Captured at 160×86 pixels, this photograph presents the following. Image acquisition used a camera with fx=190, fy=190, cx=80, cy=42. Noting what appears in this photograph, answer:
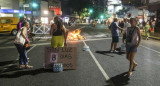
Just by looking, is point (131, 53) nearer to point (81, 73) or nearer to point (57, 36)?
point (81, 73)

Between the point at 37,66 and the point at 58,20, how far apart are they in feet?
6.79

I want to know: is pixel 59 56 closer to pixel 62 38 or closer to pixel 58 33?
pixel 62 38

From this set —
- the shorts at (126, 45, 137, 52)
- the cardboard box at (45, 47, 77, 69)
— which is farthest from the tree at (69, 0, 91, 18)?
the shorts at (126, 45, 137, 52)

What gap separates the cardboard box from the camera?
6.68 meters

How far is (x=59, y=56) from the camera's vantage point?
6.69m

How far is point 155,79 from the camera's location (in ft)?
19.1

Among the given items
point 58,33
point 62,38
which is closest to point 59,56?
point 62,38

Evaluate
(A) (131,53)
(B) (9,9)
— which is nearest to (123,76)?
(A) (131,53)

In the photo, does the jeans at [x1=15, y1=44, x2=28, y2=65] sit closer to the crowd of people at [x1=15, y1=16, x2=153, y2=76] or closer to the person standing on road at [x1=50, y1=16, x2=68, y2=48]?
the crowd of people at [x1=15, y1=16, x2=153, y2=76]

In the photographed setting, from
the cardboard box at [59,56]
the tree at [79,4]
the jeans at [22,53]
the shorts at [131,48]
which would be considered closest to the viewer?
the shorts at [131,48]

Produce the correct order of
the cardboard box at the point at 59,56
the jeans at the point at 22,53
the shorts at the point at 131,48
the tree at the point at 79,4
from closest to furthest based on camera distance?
the shorts at the point at 131,48 < the cardboard box at the point at 59,56 < the jeans at the point at 22,53 < the tree at the point at 79,4

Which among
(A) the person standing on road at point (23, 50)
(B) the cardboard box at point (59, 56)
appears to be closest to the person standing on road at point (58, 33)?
(B) the cardboard box at point (59, 56)

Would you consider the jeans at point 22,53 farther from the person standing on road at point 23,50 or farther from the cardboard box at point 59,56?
the cardboard box at point 59,56

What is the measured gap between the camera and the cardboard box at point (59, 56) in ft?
21.9
